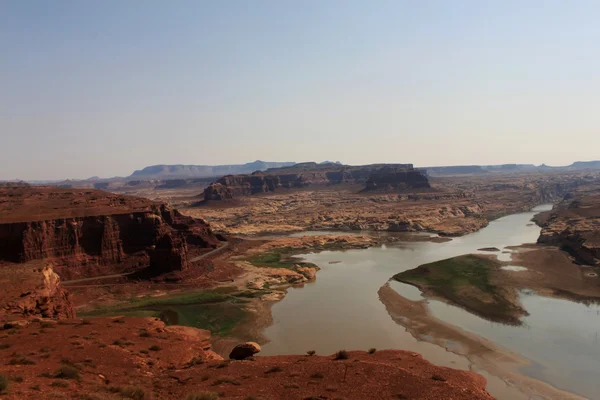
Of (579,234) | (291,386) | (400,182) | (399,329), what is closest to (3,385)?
(291,386)

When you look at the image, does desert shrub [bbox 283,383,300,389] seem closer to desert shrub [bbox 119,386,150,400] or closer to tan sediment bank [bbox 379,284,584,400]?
desert shrub [bbox 119,386,150,400]

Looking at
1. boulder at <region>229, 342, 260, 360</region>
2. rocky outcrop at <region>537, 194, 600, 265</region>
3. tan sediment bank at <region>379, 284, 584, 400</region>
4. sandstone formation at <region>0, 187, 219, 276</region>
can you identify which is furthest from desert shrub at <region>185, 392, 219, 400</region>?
rocky outcrop at <region>537, 194, 600, 265</region>

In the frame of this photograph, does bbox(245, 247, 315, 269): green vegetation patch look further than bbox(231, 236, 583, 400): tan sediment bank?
Yes

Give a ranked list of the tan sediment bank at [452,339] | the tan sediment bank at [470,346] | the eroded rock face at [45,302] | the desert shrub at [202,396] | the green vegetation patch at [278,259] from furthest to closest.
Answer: the green vegetation patch at [278,259] < the eroded rock face at [45,302] < the tan sediment bank at [470,346] < the tan sediment bank at [452,339] < the desert shrub at [202,396]

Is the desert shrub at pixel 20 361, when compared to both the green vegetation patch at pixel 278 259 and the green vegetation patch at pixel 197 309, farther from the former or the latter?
the green vegetation patch at pixel 278 259

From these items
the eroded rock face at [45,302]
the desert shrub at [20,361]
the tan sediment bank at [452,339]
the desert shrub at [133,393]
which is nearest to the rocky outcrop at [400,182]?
the tan sediment bank at [452,339]

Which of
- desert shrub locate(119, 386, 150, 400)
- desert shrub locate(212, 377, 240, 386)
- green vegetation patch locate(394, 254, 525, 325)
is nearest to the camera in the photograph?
desert shrub locate(119, 386, 150, 400)
